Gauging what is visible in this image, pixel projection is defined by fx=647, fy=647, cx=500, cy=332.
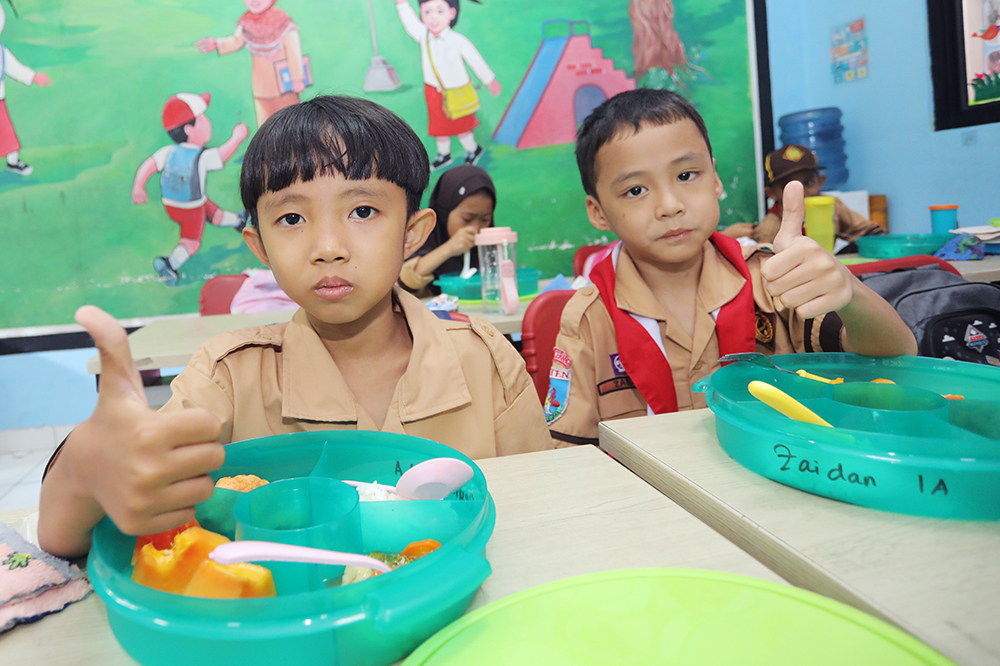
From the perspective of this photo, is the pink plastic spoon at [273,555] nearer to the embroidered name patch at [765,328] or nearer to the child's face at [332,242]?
the child's face at [332,242]

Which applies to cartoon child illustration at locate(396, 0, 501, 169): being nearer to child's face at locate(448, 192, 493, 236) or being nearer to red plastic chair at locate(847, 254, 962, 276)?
child's face at locate(448, 192, 493, 236)

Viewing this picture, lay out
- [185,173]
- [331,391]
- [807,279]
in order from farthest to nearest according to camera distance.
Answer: [185,173] → [331,391] → [807,279]

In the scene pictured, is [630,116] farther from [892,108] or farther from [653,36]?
[653,36]

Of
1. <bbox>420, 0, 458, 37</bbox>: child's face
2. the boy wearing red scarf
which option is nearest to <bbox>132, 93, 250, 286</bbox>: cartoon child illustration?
<bbox>420, 0, 458, 37</bbox>: child's face

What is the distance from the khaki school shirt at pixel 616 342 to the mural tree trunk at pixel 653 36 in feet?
10.1

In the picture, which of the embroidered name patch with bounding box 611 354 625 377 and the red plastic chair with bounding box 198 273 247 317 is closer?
the embroidered name patch with bounding box 611 354 625 377

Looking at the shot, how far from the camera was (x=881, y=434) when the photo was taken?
52 cm

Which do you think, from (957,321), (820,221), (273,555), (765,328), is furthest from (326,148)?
(820,221)

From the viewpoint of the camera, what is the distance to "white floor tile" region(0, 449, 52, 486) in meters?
3.14

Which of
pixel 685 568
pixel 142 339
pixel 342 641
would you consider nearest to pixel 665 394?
pixel 685 568

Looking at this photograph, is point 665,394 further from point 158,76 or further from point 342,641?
point 158,76

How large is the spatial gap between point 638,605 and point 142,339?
208cm

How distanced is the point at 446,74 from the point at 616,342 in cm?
293

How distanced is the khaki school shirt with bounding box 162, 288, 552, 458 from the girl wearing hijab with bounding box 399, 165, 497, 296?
1.90 metres
